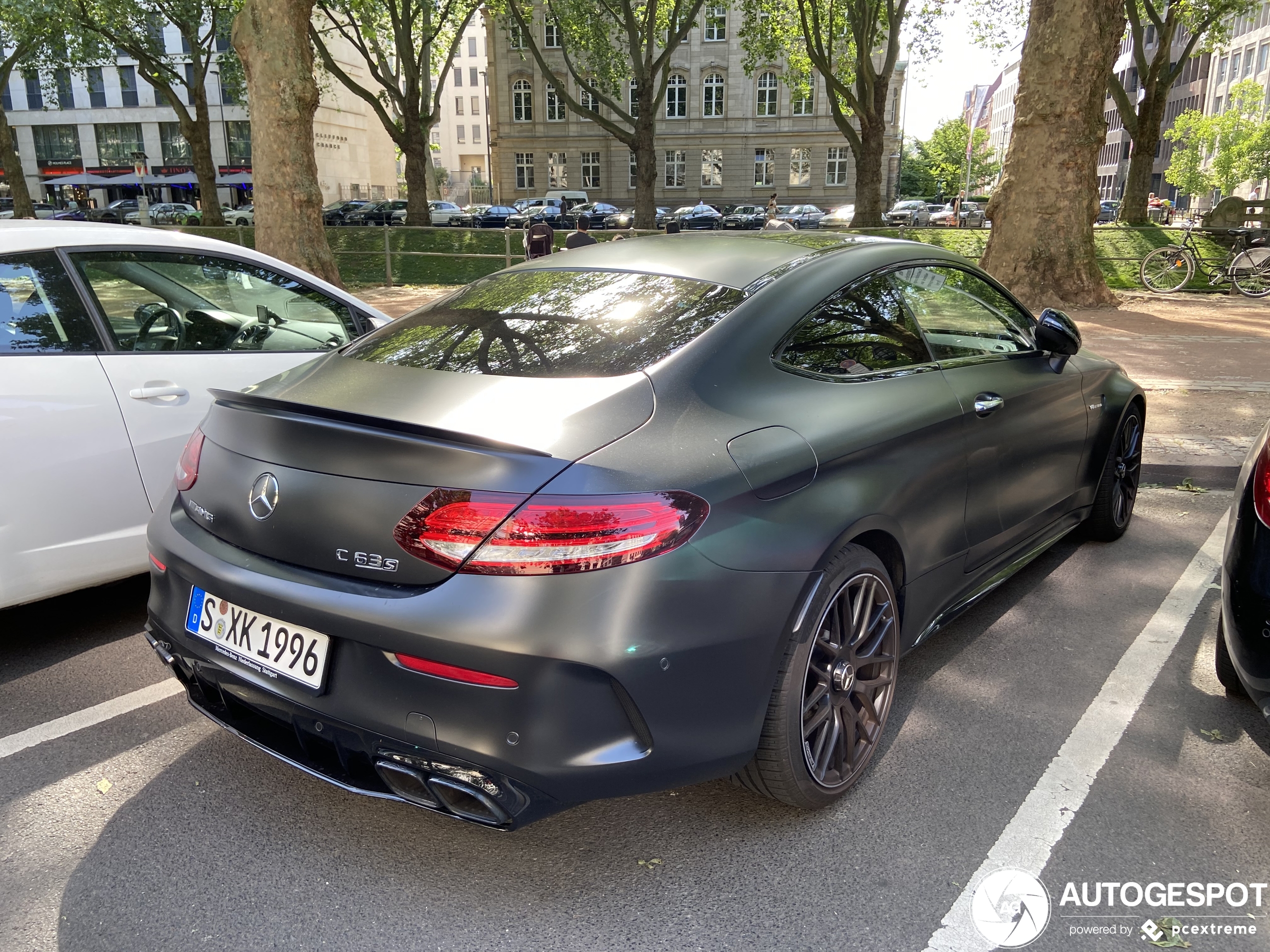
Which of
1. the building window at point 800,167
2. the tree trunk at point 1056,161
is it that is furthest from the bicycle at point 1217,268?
the building window at point 800,167

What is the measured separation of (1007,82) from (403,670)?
6809 inches

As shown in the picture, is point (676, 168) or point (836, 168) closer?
point (836, 168)

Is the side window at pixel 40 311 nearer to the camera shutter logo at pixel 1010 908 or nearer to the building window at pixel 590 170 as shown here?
the camera shutter logo at pixel 1010 908

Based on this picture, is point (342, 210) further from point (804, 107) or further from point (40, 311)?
point (40, 311)

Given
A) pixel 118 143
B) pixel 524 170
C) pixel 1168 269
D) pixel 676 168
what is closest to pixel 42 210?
pixel 118 143

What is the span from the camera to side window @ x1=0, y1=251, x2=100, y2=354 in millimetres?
3588

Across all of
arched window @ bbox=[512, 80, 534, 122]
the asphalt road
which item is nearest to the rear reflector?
the asphalt road

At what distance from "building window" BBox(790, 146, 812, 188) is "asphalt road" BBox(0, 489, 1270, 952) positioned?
61.6 metres

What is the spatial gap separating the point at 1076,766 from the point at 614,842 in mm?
1459

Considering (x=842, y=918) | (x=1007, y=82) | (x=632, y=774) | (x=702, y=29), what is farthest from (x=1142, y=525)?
(x=1007, y=82)

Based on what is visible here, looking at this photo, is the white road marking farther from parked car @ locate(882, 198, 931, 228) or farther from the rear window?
parked car @ locate(882, 198, 931, 228)

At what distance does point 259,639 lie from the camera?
2434mm

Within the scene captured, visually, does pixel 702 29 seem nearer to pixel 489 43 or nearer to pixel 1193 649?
pixel 489 43

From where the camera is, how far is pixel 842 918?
2.35 meters
